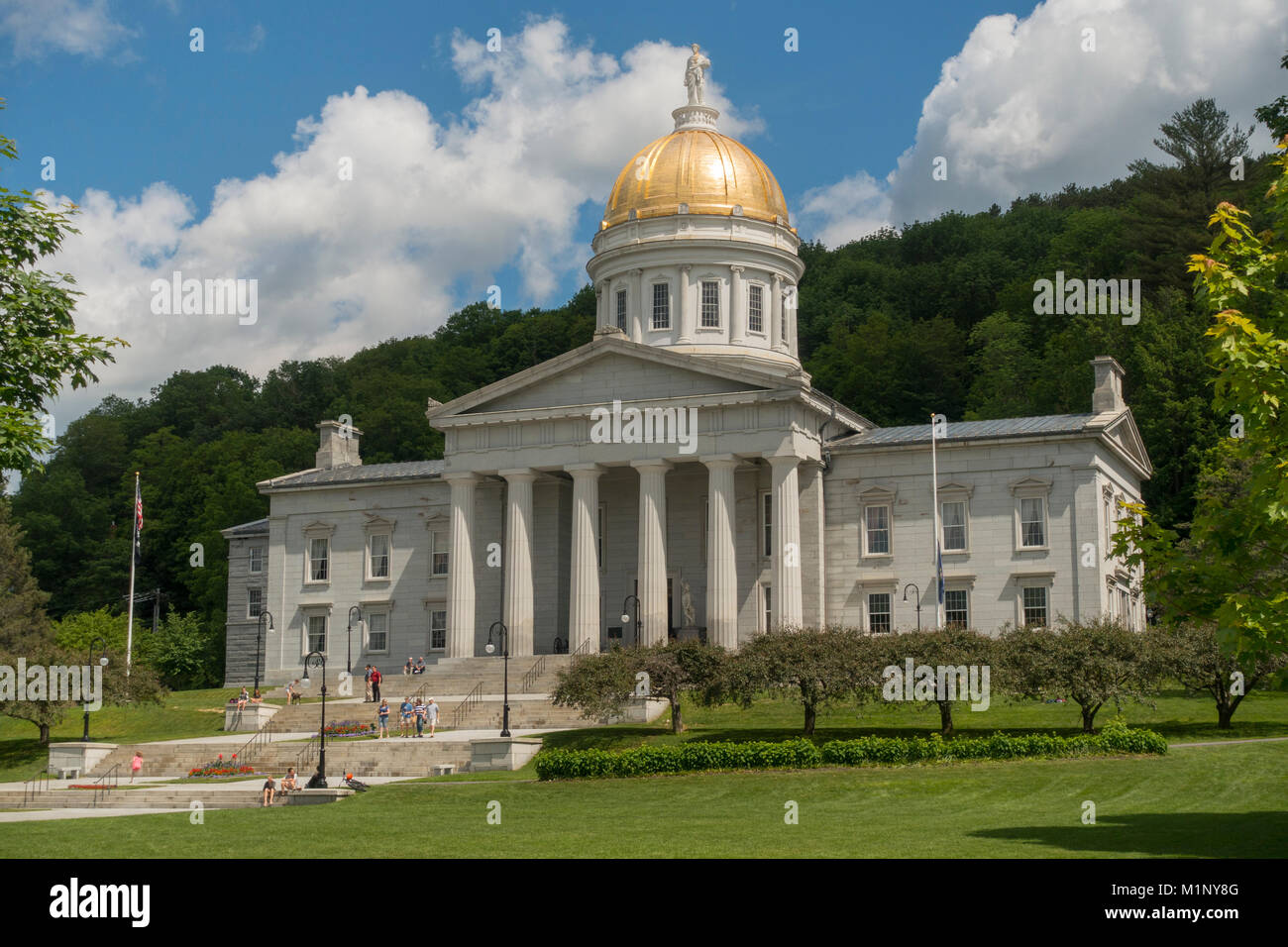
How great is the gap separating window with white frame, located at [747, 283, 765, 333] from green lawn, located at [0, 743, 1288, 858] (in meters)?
39.5

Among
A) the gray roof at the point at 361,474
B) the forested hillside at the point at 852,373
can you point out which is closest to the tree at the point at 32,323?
the gray roof at the point at 361,474

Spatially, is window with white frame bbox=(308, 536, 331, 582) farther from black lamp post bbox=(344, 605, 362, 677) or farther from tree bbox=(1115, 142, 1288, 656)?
tree bbox=(1115, 142, 1288, 656)

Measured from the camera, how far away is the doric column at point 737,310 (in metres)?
70.9

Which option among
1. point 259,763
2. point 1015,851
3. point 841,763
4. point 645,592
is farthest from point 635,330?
point 1015,851

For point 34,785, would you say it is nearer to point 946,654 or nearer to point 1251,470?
point 946,654

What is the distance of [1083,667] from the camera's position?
125 feet

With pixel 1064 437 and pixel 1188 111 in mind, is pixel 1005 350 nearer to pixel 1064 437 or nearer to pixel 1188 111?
pixel 1188 111

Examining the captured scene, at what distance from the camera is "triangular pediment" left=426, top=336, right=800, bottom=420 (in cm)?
5991

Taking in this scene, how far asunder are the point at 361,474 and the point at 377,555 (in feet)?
14.2

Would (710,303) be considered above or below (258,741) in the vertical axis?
above

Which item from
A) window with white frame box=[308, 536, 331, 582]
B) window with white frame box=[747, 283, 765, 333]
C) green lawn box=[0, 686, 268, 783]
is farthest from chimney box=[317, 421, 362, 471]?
window with white frame box=[747, 283, 765, 333]

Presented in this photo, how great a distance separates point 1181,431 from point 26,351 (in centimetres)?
6150

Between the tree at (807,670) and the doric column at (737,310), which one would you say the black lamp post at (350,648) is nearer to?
the doric column at (737,310)

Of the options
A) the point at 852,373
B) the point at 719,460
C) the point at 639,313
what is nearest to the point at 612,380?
the point at 719,460
